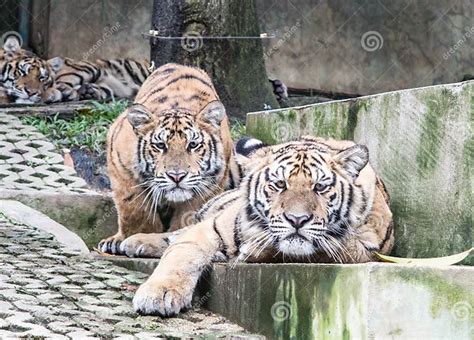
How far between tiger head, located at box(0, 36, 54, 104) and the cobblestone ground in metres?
4.99

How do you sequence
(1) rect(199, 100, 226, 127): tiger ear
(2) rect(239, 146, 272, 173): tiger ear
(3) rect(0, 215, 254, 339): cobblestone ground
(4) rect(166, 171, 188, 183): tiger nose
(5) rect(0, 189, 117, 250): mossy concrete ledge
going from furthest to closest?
(5) rect(0, 189, 117, 250): mossy concrete ledge → (1) rect(199, 100, 226, 127): tiger ear → (4) rect(166, 171, 188, 183): tiger nose → (2) rect(239, 146, 272, 173): tiger ear → (3) rect(0, 215, 254, 339): cobblestone ground

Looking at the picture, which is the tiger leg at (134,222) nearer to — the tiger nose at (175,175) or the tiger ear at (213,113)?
the tiger nose at (175,175)

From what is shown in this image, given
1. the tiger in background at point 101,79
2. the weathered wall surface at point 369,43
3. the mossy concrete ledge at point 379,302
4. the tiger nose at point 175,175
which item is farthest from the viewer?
the weathered wall surface at point 369,43

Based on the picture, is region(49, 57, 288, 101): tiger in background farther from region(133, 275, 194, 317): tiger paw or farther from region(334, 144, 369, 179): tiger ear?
region(133, 275, 194, 317): tiger paw

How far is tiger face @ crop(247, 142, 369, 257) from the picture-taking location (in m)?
4.08

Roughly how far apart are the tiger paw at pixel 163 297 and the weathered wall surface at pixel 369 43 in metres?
7.28

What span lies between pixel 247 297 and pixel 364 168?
859 millimetres

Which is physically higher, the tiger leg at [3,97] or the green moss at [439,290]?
the tiger leg at [3,97]

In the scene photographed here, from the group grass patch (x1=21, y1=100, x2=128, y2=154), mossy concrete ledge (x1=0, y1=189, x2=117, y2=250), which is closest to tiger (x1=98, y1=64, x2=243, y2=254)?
mossy concrete ledge (x1=0, y1=189, x2=117, y2=250)

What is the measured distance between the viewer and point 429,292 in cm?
354

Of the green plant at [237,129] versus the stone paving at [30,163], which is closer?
the stone paving at [30,163]

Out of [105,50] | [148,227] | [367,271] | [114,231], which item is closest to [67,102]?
[105,50]

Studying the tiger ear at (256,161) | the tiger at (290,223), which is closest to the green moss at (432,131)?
the tiger at (290,223)

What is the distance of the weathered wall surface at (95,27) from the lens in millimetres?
11047
